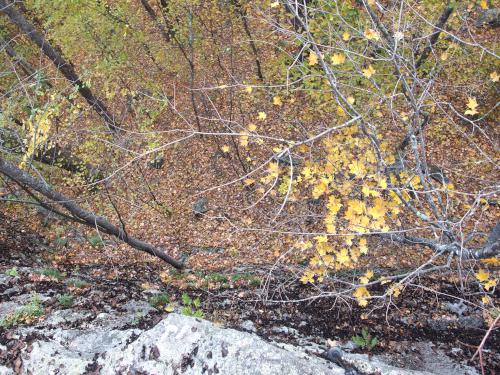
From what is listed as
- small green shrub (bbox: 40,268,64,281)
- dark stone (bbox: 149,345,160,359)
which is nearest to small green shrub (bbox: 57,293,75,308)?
small green shrub (bbox: 40,268,64,281)

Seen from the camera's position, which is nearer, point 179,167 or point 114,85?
point 114,85

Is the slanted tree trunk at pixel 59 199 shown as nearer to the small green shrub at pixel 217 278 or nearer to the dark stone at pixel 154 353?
the small green shrub at pixel 217 278

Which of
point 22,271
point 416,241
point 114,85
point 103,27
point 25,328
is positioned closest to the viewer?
point 25,328

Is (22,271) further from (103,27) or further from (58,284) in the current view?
(103,27)

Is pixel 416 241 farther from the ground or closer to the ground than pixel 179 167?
farther from the ground

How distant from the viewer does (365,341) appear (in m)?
5.23

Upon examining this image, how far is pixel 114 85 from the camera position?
10.9m

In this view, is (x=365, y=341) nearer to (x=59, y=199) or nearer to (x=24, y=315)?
(x=24, y=315)

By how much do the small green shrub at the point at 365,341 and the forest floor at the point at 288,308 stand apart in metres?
0.09

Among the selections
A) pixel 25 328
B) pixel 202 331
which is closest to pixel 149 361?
pixel 202 331

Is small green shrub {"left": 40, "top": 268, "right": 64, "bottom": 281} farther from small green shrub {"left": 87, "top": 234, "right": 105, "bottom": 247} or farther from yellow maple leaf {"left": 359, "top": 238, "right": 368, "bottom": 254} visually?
yellow maple leaf {"left": 359, "top": 238, "right": 368, "bottom": 254}

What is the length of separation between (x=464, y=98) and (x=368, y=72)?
876cm

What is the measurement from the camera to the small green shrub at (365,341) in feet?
16.7

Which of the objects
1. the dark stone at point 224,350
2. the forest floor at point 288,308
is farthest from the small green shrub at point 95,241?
the dark stone at point 224,350
